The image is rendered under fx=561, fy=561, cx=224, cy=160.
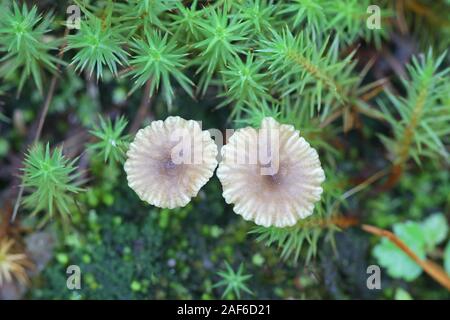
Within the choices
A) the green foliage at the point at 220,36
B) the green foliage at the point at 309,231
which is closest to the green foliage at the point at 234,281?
the green foliage at the point at 309,231

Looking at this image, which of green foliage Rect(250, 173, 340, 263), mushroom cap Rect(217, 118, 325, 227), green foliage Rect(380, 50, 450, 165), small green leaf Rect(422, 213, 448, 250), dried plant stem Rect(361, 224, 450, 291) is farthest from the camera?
small green leaf Rect(422, 213, 448, 250)

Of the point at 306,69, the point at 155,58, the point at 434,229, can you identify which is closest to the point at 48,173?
the point at 155,58

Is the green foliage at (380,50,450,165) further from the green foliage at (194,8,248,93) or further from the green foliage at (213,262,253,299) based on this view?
the green foliage at (213,262,253,299)

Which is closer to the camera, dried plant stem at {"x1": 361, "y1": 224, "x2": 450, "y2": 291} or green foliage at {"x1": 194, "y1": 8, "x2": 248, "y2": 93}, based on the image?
green foliage at {"x1": 194, "y1": 8, "x2": 248, "y2": 93}

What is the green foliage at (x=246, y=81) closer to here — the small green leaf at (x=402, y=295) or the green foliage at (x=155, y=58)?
the green foliage at (x=155, y=58)

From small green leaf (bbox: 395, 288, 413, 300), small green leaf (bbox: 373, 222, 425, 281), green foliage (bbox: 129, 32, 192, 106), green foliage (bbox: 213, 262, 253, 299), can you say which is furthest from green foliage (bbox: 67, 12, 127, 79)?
small green leaf (bbox: 395, 288, 413, 300)

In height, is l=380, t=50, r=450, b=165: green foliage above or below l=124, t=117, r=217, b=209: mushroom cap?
above
